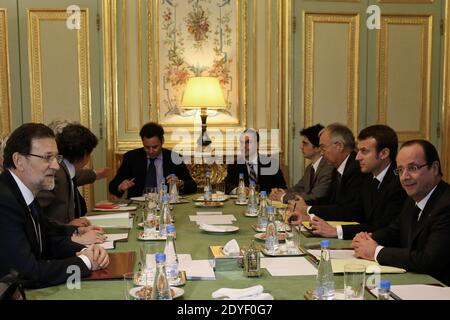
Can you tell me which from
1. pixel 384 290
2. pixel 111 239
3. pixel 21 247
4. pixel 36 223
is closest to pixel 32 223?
pixel 36 223

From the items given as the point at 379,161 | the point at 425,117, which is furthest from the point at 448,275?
the point at 425,117

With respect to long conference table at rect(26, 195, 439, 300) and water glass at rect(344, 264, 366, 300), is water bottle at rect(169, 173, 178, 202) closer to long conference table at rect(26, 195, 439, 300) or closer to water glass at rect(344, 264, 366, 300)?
long conference table at rect(26, 195, 439, 300)

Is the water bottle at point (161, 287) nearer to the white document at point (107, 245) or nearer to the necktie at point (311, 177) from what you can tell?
the white document at point (107, 245)

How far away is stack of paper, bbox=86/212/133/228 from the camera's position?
11.2 ft

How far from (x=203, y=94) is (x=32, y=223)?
127 inches

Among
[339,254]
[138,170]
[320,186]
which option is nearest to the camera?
[339,254]

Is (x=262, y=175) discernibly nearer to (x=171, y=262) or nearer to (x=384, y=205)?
(x=384, y=205)

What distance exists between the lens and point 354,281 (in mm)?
1954

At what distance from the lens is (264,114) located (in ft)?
19.2

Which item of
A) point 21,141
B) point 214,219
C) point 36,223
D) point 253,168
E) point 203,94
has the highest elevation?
point 203,94

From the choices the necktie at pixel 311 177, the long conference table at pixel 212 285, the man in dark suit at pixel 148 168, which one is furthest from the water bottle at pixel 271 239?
the man in dark suit at pixel 148 168

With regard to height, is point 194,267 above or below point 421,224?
below

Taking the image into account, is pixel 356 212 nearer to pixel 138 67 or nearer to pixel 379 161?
pixel 379 161

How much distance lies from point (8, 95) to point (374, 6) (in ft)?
12.6
